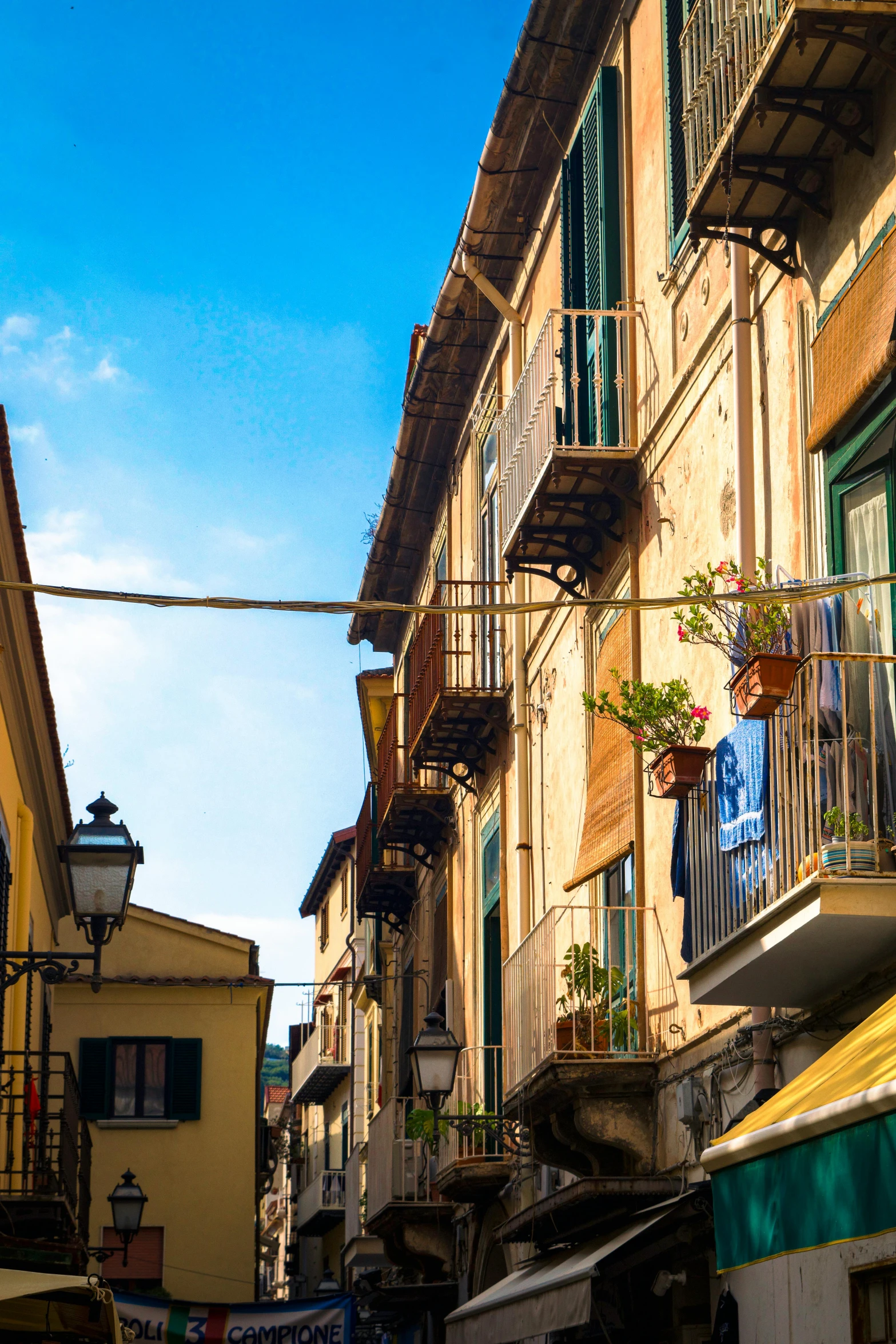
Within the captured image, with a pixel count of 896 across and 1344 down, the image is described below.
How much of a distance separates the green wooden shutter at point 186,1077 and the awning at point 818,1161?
77.3ft

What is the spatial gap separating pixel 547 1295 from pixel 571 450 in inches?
207

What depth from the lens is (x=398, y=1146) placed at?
17.4 m

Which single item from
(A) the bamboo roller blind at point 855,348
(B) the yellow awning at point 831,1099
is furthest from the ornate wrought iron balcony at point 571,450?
(B) the yellow awning at point 831,1099

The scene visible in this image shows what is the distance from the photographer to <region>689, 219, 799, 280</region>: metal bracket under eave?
8.48 m

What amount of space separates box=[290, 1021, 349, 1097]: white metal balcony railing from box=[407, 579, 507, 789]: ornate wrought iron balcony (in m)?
19.5

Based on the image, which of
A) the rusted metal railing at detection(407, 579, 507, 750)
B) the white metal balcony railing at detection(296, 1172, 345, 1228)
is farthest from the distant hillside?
the rusted metal railing at detection(407, 579, 507, 750)

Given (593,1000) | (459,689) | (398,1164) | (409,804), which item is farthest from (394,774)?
(593,1000)

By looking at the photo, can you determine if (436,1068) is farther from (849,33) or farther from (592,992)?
(849,33)

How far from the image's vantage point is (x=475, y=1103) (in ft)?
51.5

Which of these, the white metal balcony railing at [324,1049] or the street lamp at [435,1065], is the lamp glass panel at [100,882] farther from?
the white metal balcony railing at [324,1049]

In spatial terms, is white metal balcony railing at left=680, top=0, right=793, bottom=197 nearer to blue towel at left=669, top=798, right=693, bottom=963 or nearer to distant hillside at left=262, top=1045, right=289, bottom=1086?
blue towel at left=669, top=798, right=693, bottom=963

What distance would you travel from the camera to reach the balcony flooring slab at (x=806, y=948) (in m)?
6.41

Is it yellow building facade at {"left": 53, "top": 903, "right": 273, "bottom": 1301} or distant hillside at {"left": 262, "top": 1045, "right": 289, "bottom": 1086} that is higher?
distant hillside at {"left": 262, "top": 1045, "right": 289, "bottom": 1086}

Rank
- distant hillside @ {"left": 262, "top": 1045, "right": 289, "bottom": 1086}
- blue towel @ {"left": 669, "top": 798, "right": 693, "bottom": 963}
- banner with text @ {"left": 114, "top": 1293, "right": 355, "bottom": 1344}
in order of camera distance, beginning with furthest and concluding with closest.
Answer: distant hillside @ {"left": 262, "top": 1045, "right": 289, "bottom": 1086} → banner with text @ {"left": 114, "top": 1293, "right": 355, "bottom": 1344} → blue towel @ {"left": 669, "top": 798, "right": 693, "bottom": 963}
